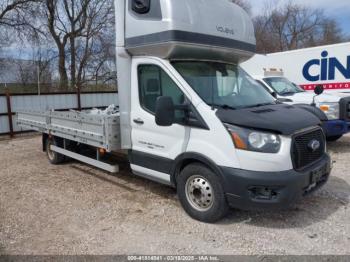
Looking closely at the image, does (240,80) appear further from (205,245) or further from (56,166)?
(56,166)

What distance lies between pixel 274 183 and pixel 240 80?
74.4 inches

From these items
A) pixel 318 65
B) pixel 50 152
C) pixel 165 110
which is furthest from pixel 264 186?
pixel 318 65

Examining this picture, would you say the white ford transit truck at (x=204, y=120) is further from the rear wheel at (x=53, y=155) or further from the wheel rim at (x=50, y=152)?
the wheel rim at (x=50, y=152)

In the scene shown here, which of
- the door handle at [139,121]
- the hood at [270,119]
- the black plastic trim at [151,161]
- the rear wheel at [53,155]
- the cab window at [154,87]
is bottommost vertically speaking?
the rear wheel at [53,155]

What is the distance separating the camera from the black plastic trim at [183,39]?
4.16 metres

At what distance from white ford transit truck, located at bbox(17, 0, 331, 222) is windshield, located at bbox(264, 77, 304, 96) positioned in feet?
12.9

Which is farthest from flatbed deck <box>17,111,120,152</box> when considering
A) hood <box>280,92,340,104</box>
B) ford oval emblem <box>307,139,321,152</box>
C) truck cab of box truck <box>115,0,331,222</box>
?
hood <box>280,92,340,104</box>

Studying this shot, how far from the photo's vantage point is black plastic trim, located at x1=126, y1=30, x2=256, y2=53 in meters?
4.16

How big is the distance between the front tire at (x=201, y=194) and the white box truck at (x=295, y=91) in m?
2.32

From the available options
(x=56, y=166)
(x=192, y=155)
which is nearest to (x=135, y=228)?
(x=192, y=155)

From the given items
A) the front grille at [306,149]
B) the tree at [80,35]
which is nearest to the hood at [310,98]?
the front grille at [306,149]

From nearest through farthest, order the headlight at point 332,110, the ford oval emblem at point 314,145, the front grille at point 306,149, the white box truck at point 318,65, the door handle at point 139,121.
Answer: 1. the front grille at point 306,149
2. the ford oval emblem at point 314,145
3. the door handle at point 139,121
4. the headlight at point 332,110
5. the white box truck at point 318,65

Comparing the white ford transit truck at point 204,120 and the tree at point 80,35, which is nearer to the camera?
the white ford transit truck at point 204,120

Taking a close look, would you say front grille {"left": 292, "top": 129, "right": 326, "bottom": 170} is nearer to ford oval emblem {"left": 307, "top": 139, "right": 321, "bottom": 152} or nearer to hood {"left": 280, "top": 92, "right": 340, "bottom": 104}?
ford oval emblem {"left": 307, "top": 139, "right": 321, "bottom": 152}
